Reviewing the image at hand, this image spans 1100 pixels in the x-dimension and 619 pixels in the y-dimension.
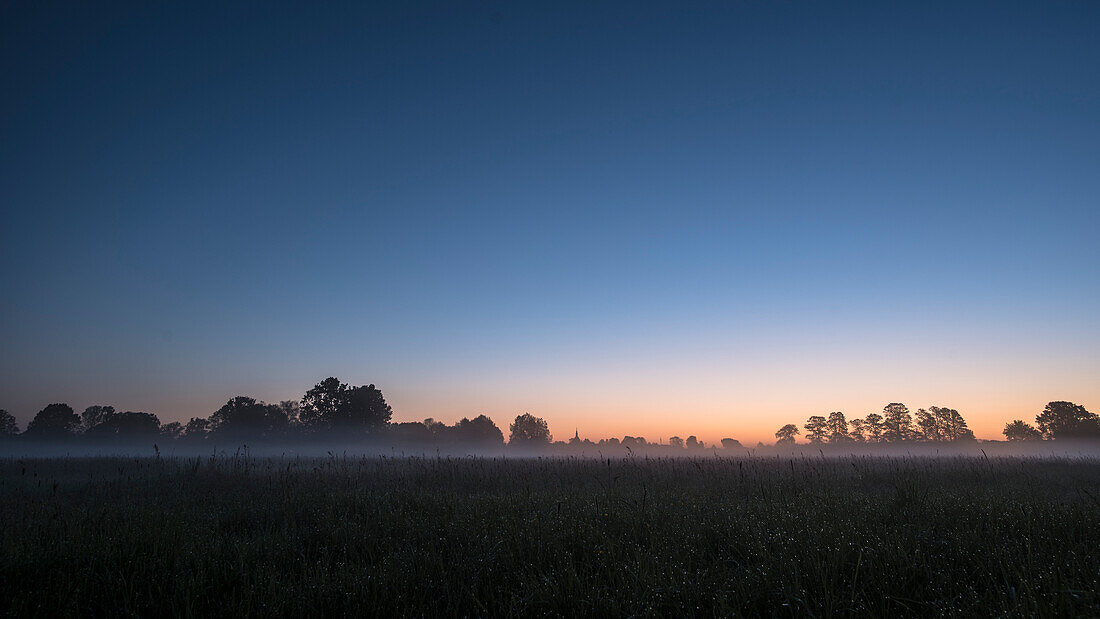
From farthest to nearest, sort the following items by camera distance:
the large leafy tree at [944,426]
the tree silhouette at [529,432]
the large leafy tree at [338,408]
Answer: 1. the tree silhouette at [529,432]
2. the large leafy tree at [944,426]
3. the large leafy tree at [338,408]

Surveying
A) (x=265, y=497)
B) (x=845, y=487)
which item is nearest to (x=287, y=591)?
(x=265, y=497)

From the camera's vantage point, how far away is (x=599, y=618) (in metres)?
3.39

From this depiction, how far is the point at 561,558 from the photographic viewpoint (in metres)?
4.56

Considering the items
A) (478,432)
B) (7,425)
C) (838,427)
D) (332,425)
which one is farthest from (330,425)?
(838,427)

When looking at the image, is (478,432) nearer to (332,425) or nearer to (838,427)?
(332,425)

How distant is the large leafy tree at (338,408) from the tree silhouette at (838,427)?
4509 inches

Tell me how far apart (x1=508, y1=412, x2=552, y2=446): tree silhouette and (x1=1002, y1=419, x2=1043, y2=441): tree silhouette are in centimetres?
10508

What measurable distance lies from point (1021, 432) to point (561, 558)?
422ft

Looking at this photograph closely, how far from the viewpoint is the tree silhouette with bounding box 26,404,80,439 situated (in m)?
78.6

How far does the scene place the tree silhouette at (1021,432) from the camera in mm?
85619

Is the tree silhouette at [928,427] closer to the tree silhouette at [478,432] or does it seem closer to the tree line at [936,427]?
the tree line at [936,427]

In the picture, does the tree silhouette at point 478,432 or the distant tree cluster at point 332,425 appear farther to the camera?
the tree silhouette at point 478,432

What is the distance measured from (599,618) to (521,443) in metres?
131

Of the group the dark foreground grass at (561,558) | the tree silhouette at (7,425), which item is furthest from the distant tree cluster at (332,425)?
the dark foreground grass at (561,558)
